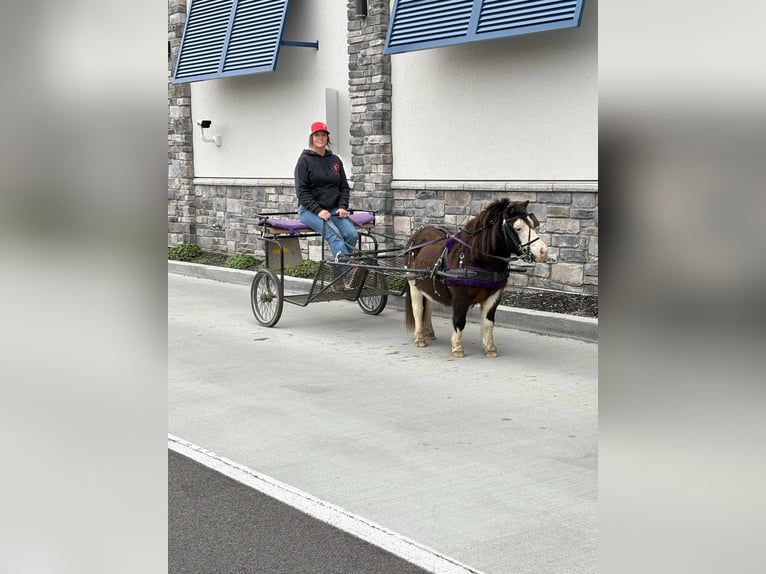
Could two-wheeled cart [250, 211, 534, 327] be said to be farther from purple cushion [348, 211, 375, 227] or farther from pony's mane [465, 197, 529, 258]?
pony's mane [465, 197, 529, 258]

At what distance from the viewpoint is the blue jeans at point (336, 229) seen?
1147 cm

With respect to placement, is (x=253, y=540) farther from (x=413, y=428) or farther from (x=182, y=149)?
(x=182, y=149)

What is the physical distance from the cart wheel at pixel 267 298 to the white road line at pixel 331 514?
487 centimetres

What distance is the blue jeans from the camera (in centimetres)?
1147

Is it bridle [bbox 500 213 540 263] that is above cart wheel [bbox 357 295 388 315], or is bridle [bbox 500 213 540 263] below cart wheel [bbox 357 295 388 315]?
above

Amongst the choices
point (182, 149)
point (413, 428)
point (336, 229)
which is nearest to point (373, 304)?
point (336, 229)

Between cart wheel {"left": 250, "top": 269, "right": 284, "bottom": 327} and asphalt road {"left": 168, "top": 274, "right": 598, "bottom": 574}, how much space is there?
0.76 feet

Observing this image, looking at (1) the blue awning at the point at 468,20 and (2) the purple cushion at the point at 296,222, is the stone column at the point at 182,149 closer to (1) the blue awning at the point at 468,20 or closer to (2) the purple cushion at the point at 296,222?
(1) the blue awning at the point at 468,20

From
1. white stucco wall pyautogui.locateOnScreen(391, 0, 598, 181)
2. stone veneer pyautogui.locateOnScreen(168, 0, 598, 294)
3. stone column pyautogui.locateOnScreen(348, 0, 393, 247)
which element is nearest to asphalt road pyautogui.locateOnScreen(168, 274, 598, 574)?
stone veneer pyautogui.locateOnScreen(168, 0, 598, 294)
